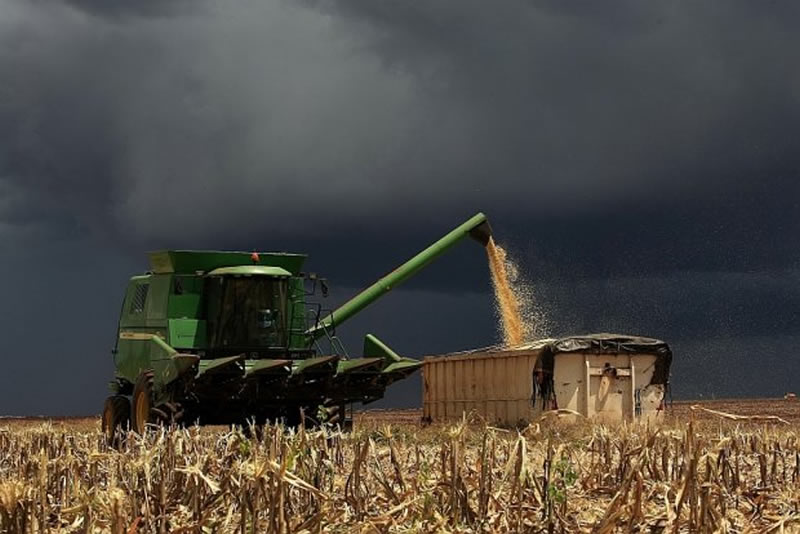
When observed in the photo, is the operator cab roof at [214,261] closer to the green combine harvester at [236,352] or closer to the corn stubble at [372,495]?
the green combine harvester at [236,352]

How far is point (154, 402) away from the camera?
18.8 m

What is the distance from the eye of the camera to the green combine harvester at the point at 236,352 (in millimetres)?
18250

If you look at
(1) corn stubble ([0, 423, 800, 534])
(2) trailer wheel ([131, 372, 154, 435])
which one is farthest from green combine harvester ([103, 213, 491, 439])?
(1) corn stubble ([0, 423, 800, 534])

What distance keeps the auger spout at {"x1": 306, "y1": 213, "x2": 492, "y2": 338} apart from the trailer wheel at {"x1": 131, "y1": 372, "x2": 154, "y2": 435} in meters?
3.37

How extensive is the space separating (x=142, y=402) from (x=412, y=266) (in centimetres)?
670

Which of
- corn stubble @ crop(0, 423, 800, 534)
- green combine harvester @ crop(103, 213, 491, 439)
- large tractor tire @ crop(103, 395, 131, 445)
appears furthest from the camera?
large tractor tire @ crop(103, 395, 131, 445)

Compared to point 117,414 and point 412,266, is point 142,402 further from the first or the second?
point 412,266

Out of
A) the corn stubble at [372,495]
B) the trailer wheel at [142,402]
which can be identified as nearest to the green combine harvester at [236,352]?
the trailer wheel at [142,402]

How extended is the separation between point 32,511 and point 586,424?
1730 cm

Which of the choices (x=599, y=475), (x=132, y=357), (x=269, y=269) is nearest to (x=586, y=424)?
(x=269, y=269)

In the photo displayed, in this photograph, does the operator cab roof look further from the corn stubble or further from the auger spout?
the corn stubble

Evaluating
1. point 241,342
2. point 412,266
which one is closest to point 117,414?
point 241,342

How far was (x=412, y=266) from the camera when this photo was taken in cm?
2373

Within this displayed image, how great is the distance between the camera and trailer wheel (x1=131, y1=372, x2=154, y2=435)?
18797 millimetres
